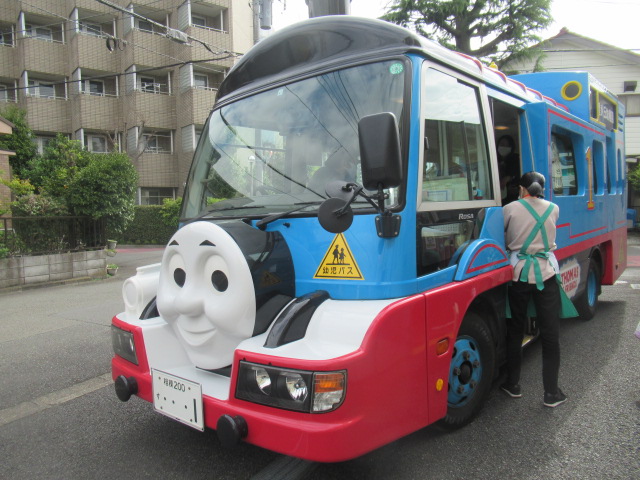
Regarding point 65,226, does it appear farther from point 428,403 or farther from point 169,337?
point 428,403

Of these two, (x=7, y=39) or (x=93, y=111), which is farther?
(x=7, y=39)

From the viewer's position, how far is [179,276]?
262cm

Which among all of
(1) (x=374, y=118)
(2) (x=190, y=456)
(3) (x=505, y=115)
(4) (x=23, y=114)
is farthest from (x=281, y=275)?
(4) (x=23, y=114)

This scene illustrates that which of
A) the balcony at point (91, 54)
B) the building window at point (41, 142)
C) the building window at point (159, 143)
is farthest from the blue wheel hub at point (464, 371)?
the building window at point (41, 142)

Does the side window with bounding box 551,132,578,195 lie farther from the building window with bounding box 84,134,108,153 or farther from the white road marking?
the building window with bounding box 84,134,108,153

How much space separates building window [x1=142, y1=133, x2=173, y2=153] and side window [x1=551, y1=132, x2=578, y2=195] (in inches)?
909

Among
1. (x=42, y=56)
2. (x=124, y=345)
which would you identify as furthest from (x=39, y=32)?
(x=124, y=345)

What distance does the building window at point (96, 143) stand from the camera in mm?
24331

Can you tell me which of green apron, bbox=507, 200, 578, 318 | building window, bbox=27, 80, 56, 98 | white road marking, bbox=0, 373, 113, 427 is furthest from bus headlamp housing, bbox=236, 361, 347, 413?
building window, bbox=27, 80, 56, 98

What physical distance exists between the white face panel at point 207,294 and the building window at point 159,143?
23.8 metres

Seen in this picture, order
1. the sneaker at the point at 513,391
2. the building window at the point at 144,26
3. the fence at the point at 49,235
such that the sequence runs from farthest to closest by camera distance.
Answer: the building window at the point at 144,26, the fence at the point at 49,235, the sneaker at the point at 513,391

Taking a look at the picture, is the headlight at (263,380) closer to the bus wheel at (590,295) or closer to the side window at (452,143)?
the side window at (452,143)

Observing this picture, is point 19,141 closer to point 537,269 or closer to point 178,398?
point 178,398

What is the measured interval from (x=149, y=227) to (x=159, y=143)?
21.1 feet
